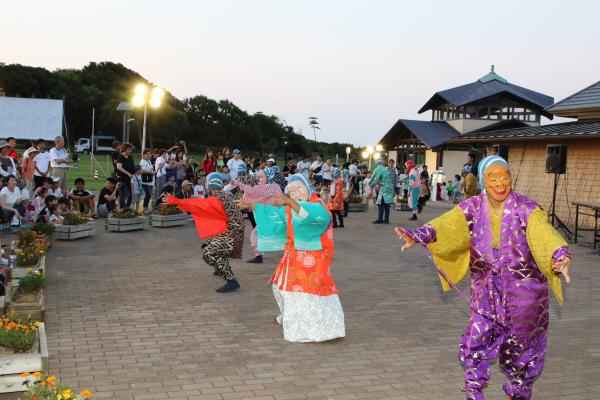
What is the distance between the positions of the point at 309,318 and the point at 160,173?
489 inches

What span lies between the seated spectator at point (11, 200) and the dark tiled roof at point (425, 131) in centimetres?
2910

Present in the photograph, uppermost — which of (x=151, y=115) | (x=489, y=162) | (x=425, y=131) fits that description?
(x=151, y=115)

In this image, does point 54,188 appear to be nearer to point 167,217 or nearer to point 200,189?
point 167,217

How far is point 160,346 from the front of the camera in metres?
6.32

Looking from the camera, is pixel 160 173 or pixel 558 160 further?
pixel 160 173

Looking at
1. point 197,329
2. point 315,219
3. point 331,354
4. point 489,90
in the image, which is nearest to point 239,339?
point 197,329

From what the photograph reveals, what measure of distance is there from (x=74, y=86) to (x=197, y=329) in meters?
73.3

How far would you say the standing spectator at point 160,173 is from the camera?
58.9ft

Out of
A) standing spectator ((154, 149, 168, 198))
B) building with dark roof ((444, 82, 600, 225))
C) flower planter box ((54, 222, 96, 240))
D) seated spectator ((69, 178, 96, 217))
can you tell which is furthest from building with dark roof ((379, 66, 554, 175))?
flower planter box ((54, 222, 96, 240))

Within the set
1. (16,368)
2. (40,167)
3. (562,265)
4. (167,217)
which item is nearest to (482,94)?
(167,217)

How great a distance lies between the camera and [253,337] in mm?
6730

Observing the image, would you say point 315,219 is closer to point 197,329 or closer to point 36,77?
point 197,329

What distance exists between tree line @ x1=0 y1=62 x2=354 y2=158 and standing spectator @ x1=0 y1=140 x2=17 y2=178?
134ft

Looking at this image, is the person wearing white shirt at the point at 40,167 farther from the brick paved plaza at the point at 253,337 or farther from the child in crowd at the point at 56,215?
the brick paved plaza at the point at 253,337
